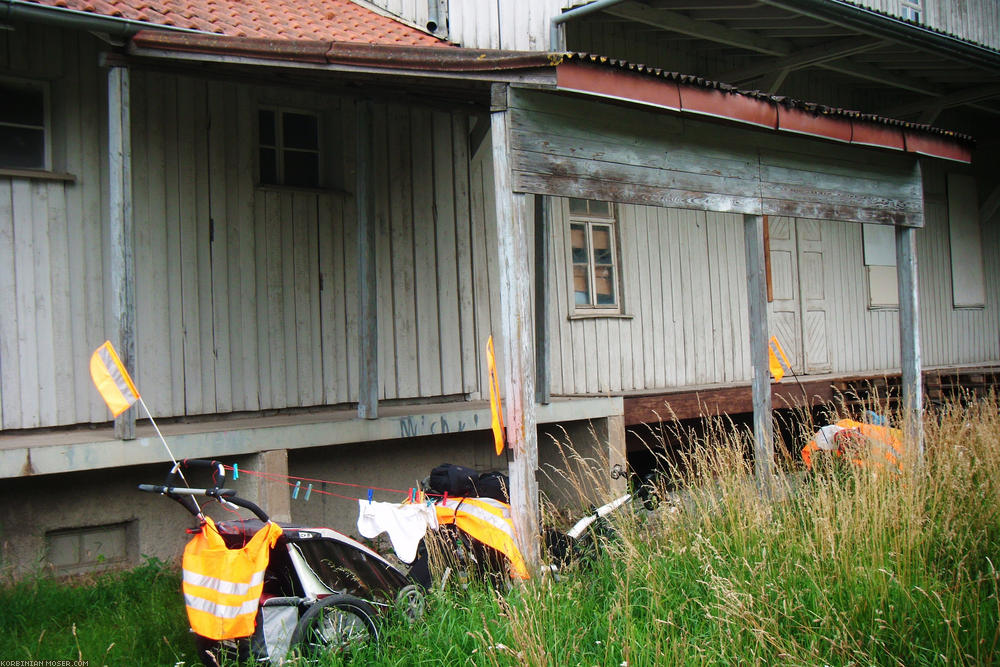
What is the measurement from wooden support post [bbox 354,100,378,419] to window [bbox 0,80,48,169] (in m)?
2.29

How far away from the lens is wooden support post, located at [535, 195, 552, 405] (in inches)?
336

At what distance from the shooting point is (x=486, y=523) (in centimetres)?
520

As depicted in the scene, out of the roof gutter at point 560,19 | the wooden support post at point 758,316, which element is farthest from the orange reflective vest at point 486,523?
the roof gutter at point 560,19

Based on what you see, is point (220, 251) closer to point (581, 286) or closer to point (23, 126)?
point (23, 126)

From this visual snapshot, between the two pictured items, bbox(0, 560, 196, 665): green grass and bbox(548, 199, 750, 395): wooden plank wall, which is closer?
bbox(0, 560, 196, 665): green grass

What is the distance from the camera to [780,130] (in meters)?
7.08

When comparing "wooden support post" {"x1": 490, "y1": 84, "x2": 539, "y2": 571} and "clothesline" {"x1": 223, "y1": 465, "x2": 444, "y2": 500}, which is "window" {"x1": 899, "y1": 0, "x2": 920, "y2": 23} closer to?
"wooden support post" {"x1": 490, "y1": 84, "x2": 539, "y2": 571}

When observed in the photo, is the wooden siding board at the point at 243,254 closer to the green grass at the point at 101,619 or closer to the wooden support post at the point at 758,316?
the green grass at the point at 101,619

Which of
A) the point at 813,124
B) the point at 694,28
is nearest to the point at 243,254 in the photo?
the point at 813,124

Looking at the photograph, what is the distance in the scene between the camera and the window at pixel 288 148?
7.81 meters

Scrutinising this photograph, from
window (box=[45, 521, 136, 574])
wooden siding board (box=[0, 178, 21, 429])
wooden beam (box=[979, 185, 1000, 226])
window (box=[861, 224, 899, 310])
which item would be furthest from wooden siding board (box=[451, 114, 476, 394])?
wooden beam (box=[979, 185, 1000, 226])

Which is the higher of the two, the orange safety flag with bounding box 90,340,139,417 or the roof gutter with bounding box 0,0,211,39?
the roof gutter with bounding box 0,0,211,39

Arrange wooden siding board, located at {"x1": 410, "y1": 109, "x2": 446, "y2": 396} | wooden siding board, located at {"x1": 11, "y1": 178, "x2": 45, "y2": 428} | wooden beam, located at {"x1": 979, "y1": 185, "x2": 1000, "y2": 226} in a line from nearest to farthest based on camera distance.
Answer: wooden siding board, located at {"x1": 11, "y1": 178, "x2": 45, "y2": 428} → wooden siding board, located at {"x1": 410, "y1": 109, "x2": 446, "y2": 396} → wooden beam, located at {"x1": 979, "y1": 185, "x2": 1000, "y2": 226}

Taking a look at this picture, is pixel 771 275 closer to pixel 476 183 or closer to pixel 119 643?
pixel 476 183
